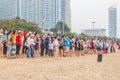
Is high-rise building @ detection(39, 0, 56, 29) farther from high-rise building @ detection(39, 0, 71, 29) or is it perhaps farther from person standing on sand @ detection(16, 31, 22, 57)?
person standing on sand @ detection(16, 31, 22, 57)

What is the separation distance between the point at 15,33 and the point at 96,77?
26.1 ft

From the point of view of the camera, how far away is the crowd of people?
67.1 ft

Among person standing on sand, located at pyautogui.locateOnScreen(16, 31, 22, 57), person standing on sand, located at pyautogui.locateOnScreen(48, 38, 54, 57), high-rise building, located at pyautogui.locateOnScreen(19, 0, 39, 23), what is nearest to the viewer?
person standing on sand, located at pyautogui.locateOnScreen(16, 31, 22, 57)

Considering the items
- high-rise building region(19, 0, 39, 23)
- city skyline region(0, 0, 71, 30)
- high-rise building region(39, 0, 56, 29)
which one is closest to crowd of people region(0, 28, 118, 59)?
high-rise building region(39, 0, 56, 29)

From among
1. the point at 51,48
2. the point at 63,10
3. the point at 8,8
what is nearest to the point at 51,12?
the point at 63,10

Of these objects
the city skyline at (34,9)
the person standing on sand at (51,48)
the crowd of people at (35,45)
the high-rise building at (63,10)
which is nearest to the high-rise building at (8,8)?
the city skyline at (34,9)

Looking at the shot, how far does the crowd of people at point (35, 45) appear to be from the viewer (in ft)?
67.1

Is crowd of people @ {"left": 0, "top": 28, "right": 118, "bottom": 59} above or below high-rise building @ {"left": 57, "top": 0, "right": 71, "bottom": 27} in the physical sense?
below

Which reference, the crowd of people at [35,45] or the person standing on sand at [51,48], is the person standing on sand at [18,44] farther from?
the person standing on sand at [51,48]

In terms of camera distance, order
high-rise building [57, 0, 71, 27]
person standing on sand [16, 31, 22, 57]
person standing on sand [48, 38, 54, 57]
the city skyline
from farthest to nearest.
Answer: high-rise building [57, 0, 71, 27]
the city skyline
person standing on sand [48, 38, 54, 57]
person standing on sand [16, 31, 22, 57]

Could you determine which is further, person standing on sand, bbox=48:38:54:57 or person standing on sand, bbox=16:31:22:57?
person standing on sand, bbox=48:38:54:57

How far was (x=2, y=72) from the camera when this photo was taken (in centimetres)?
1354

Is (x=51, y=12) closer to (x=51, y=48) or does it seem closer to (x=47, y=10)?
(x=47, y=10)

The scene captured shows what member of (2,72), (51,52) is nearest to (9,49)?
(51,52)
